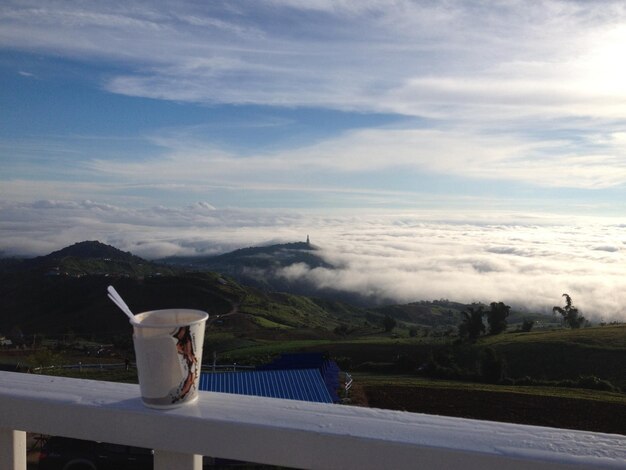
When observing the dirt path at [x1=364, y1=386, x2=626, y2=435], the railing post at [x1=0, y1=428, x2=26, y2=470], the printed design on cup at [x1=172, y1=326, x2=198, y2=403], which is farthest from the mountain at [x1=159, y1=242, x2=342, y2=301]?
the printed design on cup at [x1=172, y1=326, x2=198, y2=403]

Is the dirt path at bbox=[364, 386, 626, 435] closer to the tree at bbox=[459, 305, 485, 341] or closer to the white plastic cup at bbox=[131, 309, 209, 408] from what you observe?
the white plastic cup at bbox=[131, 309, 209, 408]

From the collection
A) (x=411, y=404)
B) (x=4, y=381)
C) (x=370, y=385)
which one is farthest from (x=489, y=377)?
(x=4, y=381)

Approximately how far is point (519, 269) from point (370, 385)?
624ft

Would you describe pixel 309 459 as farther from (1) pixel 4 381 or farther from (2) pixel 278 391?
(2) pixel 278 391

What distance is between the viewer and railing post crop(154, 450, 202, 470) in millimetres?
1142

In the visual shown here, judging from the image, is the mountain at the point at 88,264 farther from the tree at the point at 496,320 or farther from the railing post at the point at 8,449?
the railing post at the point at 8,449

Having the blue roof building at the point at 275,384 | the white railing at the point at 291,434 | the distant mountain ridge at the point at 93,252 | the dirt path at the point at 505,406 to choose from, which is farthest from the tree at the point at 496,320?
the distant mountain ridge at the point at 93,252

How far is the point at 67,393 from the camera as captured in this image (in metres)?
1.27

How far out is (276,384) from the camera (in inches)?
396

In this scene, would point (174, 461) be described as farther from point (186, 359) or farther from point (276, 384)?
point (276, 384)

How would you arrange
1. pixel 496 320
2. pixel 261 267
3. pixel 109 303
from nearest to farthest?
pixel 496 320 < pixel 109 303 < pixel 261 267

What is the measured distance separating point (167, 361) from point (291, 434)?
300 mm

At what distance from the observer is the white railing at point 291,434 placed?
0.98 m

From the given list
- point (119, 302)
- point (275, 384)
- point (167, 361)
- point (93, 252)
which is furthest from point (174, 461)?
point (93, 252)
